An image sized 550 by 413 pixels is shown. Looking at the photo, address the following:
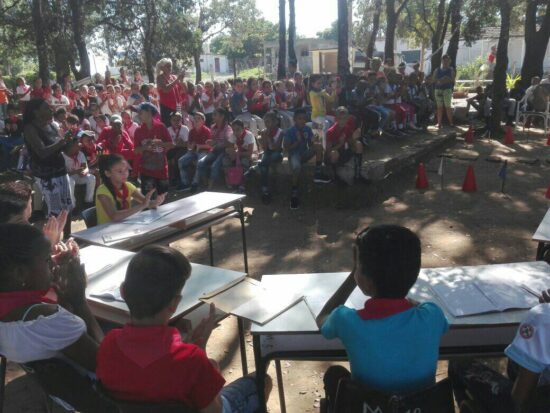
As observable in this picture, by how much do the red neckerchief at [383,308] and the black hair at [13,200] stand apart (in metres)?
2.15

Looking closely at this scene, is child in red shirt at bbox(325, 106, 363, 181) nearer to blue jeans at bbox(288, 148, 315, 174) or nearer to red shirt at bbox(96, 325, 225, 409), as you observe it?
blue jeans at bbox(288, 148, 315, 174)

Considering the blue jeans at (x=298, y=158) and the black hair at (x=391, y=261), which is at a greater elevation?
the black hair at (x=391, y=261)

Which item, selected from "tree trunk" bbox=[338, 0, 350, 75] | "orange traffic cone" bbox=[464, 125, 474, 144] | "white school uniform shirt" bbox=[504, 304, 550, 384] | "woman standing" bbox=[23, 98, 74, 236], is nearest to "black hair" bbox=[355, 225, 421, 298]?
"white school uniform shirt" bbox=[504, 304, 550, 384]

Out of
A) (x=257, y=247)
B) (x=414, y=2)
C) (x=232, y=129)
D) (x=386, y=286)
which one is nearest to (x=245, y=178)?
(x=232, y=129)

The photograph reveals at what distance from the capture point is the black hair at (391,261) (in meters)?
1.83

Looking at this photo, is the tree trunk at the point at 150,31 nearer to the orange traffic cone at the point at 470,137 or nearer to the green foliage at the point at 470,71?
the orange traffic cone at the point at 470,137

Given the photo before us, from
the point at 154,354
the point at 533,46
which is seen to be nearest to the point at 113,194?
the point at 154,354

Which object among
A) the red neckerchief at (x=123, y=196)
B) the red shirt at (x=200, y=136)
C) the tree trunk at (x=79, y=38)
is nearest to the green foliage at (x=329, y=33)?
the tree trunk at (x=79, y=38)

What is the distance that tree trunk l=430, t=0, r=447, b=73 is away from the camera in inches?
829

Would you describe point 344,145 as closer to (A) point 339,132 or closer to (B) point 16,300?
(A) point 339,132

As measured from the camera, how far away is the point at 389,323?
176cm

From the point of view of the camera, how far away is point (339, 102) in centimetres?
1076

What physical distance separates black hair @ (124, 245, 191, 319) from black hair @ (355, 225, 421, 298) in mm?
715

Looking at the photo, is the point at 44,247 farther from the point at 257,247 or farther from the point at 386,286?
the point at 257,247
